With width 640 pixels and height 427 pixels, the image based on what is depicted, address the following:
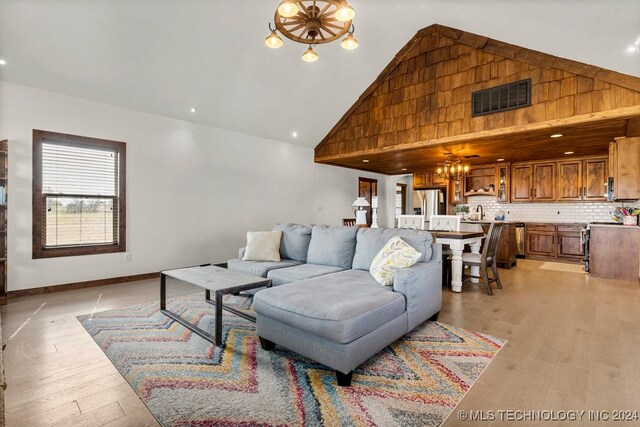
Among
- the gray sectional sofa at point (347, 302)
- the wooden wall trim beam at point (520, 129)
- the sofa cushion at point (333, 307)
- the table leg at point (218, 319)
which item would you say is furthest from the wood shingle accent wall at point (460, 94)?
the table leg at point (218, 319)

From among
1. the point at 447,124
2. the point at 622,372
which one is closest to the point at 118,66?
the point at 447,124

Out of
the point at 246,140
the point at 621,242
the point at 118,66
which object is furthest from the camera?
the point at 246,140

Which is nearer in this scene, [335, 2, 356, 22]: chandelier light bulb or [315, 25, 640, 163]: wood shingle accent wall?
[335, 2, 356, 22]: chandelier light bulb

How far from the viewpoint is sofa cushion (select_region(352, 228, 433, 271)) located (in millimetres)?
3154

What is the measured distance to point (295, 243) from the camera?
429 centimetres

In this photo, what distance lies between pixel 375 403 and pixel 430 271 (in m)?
1.46

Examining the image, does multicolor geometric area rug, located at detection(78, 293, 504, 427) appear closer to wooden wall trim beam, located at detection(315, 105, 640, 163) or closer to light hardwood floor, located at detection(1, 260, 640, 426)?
light hardwood floor, located at detection(1, 260, 640, 426)

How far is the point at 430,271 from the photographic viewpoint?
2.98m

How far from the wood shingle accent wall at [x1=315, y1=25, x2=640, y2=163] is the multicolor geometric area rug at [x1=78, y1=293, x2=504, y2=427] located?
3.53m

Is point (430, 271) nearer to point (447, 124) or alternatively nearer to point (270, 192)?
point (447, 124)

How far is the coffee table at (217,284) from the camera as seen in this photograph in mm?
2570

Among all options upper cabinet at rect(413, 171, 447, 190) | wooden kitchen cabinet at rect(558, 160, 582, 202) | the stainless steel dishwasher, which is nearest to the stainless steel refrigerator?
upper cabinet at rect(413, 171, 447, 190)

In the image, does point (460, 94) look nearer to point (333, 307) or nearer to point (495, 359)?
point (495, 359)

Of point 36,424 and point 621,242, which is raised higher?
point 621,242
